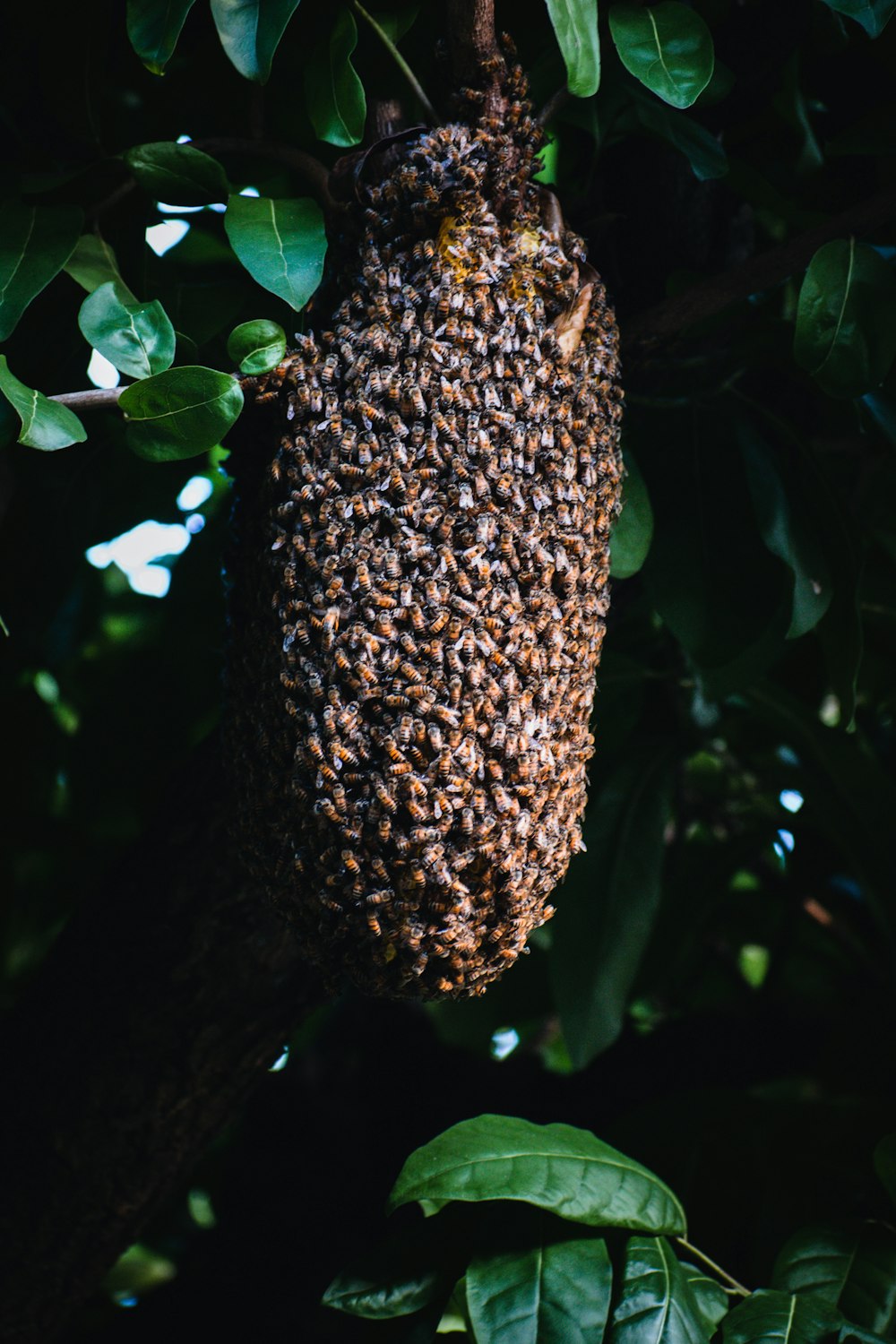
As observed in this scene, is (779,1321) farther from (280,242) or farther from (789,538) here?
(280,242)

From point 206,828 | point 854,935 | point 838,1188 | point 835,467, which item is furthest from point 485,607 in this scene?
point 854,935

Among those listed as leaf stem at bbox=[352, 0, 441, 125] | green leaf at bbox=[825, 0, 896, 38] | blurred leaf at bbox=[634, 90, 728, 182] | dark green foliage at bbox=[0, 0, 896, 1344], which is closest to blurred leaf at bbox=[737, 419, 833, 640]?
dark green foliage at bbox=[0, 0, 896, 1344]

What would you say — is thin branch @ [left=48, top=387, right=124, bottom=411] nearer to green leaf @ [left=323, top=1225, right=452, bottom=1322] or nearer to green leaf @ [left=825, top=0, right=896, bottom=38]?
green leaf @ [left=825, top=0, right=896, bottom=38]

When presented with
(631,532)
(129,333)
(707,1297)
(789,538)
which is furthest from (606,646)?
(129,333)

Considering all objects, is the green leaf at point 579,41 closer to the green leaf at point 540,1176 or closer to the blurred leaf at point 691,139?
the blurred leaf at point 691,139

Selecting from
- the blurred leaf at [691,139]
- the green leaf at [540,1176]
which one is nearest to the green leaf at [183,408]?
the blurred leaf at [691,139]
